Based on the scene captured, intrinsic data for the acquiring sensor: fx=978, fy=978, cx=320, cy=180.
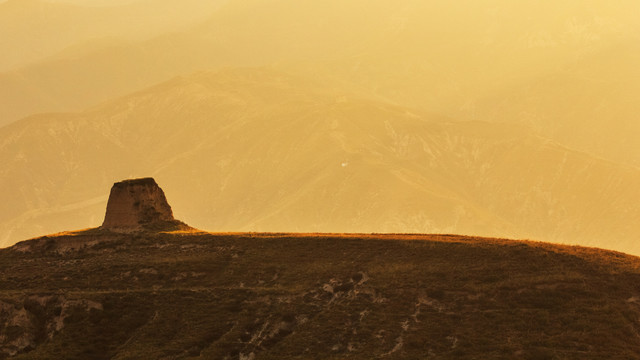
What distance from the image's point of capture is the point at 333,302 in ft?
242

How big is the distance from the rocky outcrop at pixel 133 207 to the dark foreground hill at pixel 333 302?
976cm

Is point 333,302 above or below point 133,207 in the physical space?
below

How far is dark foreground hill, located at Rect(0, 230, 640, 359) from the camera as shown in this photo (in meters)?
65.4

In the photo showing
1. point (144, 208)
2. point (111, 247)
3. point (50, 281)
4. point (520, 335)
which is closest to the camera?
point (520, 335)

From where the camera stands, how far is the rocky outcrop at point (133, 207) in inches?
3846

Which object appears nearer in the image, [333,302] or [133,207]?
[333,302]

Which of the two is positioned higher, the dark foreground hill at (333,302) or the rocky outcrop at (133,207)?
the rocky outcrop at (133,207)

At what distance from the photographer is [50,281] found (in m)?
83.1

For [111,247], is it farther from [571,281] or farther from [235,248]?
[571,281]

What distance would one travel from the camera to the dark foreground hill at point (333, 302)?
6544 cm

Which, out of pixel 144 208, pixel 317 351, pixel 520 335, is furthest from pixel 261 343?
pixel 144 208

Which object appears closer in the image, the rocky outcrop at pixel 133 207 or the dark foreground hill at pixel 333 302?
the dark foreground hill at pixel 333 302

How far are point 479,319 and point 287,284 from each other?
1667cm

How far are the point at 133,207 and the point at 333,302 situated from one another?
3217 centimetres
